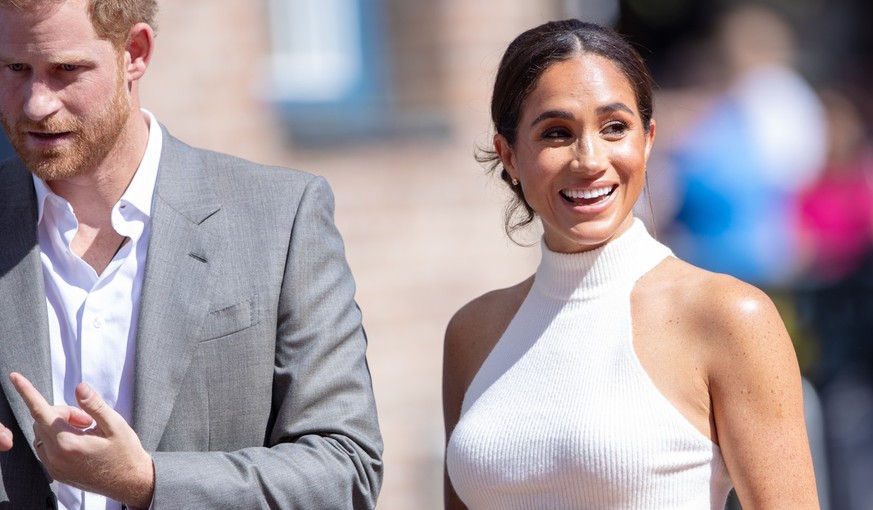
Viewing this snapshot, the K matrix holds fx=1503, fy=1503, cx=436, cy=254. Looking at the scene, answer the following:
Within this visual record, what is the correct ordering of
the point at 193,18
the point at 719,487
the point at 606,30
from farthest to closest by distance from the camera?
the point at 193,18, the point at 606,30, the point at 719,487

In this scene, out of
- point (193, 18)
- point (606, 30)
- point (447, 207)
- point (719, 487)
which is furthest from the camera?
point (447, 207)

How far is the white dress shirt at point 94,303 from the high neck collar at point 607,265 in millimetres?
A: 887

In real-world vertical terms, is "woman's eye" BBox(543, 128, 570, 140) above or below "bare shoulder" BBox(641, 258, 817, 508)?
above

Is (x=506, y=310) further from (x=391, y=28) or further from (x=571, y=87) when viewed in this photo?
(x=391, y=28)

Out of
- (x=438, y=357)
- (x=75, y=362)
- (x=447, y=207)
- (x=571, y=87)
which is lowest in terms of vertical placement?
(x=438, y=357)

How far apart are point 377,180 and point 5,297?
3608mm

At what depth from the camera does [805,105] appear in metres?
6.86

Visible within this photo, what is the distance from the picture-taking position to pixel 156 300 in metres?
2.99

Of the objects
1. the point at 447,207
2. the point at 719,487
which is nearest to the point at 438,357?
the point at 447,207

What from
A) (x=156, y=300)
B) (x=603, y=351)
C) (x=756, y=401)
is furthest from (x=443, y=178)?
(x=756, y=401)

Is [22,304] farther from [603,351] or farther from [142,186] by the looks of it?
[603,351]

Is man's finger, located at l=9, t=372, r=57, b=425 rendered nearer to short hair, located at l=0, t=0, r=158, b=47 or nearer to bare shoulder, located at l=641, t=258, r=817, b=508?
short hair, located at l=0, t=0, r=158, b=47

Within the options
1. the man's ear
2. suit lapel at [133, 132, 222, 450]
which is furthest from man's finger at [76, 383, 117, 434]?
the man's ear

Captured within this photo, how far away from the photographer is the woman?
289 cm
